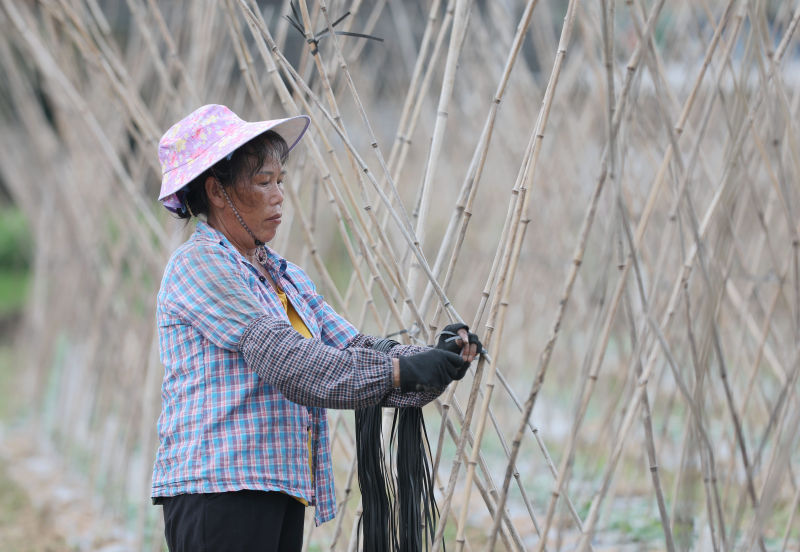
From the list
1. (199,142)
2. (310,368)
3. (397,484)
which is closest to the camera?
(310,368)

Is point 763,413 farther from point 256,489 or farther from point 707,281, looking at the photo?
point 256,489

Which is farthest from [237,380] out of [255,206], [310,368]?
[255,206]

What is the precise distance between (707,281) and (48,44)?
7.32ft

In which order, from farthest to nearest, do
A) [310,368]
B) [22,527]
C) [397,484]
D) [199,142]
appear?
[22,527] < [397,484] < [199,142] < [310,368]

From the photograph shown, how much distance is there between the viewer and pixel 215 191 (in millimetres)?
1175

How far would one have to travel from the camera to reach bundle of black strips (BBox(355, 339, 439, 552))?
1268 millimetres

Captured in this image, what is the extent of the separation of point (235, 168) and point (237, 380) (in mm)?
289

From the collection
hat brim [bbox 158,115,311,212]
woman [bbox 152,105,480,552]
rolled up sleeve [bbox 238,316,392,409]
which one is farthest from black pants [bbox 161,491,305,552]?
hat brim [bbox 158,115,311,212]

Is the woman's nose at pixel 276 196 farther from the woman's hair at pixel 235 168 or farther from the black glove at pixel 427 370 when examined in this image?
the black glove at pixel 427 370

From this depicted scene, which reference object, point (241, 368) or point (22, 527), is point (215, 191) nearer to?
point (241, 368)

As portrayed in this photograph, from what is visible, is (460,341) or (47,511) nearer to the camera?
(460,341)

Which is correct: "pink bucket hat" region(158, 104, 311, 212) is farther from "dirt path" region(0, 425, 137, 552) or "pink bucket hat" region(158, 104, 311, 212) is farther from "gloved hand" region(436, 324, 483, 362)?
"dirt path" region(0, 425, 137, 552)

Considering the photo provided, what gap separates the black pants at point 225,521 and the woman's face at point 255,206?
35 cm

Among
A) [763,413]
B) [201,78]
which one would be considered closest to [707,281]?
[201,78]
